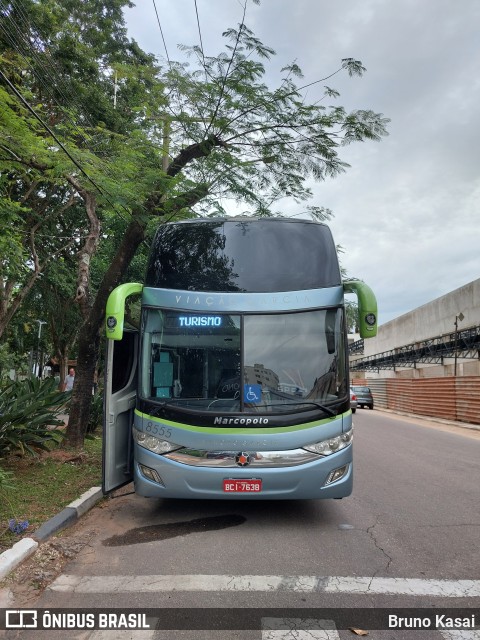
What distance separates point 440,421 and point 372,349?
2646 centimetres

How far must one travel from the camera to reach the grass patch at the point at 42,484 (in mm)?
5262

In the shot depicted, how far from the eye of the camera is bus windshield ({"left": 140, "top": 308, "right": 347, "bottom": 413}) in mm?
5340

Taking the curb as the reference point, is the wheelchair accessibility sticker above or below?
above

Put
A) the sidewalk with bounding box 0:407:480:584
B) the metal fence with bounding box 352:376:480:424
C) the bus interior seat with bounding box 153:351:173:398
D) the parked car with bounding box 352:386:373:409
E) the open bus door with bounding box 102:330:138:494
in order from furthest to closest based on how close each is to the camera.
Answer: the parked car with bounding box 352:386:373:409, the metal fence with bounding box 352:376:480:424, the open bus door with bounding box 102:330:138:494, the bus interior seat with bounding box 153:351:173:398, the sidewalk with bounding box 0:407:480:584

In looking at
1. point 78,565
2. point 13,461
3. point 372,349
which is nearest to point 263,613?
point 78,565

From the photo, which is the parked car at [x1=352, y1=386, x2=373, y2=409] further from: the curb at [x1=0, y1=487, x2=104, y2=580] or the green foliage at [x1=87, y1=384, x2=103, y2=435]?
the curb at [x1=0, y1=487, x2=104, y2=580]

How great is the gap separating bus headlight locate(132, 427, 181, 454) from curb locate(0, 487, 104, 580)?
111cm

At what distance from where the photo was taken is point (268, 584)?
3848 mm

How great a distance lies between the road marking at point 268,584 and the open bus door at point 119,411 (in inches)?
66.1

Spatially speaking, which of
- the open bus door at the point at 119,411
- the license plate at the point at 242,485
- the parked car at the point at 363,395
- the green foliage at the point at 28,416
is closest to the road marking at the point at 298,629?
the license plate at the point at 242,485

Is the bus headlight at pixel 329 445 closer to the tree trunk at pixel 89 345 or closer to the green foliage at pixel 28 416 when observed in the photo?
the green foliage at pixel 28 416

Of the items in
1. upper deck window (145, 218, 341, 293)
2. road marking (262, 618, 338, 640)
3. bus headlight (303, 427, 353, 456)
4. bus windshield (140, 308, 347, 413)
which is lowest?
road marking (262, 618, 338, 640)

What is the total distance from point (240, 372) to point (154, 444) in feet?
4.01

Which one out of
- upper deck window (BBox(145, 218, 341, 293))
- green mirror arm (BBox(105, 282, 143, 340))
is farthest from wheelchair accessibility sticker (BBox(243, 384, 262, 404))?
green mirror arm (BBox(105, 282, 143, 340))
